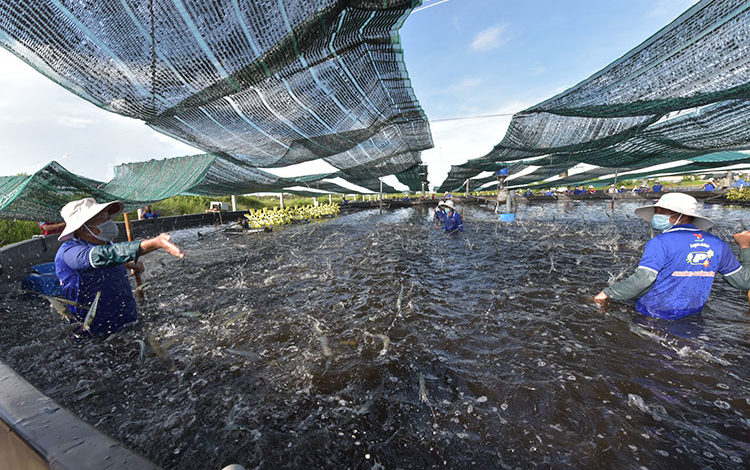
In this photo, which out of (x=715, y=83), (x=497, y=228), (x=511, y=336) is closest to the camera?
(x=511, y=336)

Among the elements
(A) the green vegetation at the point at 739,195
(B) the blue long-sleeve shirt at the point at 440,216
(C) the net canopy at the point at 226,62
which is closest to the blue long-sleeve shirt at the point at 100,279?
(C) the net canopy at the point at 226,62

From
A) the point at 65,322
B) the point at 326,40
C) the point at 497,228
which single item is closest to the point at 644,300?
the point at 326,40

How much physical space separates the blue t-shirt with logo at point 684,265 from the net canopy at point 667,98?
281cm

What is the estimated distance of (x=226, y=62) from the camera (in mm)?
3768

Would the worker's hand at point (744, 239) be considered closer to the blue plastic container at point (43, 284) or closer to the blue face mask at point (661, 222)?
the blue face mask at point (661, 222)

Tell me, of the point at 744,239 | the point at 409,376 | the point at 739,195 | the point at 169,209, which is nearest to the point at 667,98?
the point at 744,239

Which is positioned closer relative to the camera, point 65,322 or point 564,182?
point 65,322

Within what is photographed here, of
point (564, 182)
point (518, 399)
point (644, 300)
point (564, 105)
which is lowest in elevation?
point (518, 399)

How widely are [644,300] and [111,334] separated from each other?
6091 millimetres

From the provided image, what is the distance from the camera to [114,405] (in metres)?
2.24

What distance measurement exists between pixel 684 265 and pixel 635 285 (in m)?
0.44

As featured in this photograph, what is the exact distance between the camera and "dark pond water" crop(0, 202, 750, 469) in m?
1.79

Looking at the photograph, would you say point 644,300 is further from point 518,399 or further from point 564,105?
point 564,105

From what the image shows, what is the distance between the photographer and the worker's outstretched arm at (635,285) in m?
2.87
